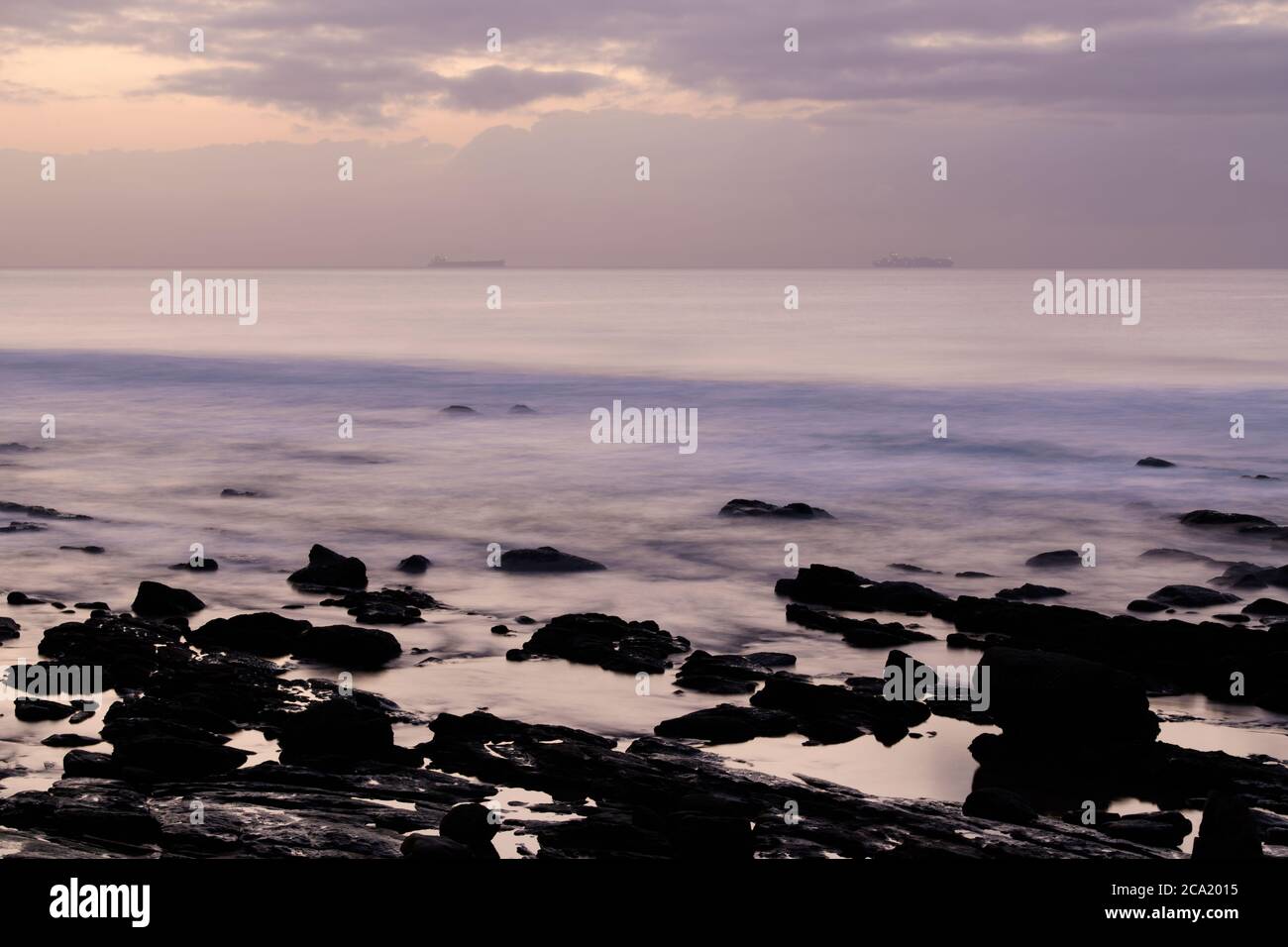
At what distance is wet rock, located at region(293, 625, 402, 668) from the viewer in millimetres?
17531

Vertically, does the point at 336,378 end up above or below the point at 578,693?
above

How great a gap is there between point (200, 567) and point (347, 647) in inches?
296

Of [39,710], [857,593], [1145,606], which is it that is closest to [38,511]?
[39,710]

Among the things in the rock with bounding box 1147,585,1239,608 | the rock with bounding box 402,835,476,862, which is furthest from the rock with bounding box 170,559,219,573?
the rock with bounding box 1147,585,1239,608

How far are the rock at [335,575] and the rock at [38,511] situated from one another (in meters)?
9.31

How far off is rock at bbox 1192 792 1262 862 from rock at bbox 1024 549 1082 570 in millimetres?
14857

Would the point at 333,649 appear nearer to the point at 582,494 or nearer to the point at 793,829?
the point at 793,829

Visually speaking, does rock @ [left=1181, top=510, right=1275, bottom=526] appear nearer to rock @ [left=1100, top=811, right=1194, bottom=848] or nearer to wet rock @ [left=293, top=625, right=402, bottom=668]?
rock @ [left=1100, top=811, right=1194, bottom=848]

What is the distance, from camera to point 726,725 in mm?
14672

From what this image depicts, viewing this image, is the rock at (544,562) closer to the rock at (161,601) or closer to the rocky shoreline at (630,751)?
the rocky shoreline at (630,751)

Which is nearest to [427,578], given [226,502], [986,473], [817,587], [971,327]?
[817,587]

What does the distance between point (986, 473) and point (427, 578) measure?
67.8 ft

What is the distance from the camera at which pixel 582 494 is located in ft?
115
